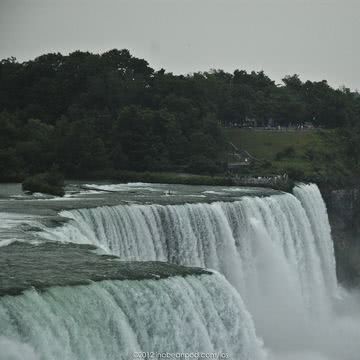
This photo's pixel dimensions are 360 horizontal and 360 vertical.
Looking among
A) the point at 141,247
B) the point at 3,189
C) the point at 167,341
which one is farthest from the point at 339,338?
the point at 167,341

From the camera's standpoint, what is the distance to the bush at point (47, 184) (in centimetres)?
4566

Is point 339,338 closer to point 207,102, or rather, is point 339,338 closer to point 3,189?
point 3,189

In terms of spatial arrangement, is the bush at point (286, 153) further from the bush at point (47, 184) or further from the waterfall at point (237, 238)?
the bush at point (47, 184)

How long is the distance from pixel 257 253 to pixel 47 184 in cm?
1099

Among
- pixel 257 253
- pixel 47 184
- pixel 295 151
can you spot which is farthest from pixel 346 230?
pixel 47 184

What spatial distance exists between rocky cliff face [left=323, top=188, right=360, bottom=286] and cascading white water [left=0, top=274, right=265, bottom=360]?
112ft

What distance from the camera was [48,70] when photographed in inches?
3334

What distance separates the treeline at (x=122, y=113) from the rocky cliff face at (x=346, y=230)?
10.0m

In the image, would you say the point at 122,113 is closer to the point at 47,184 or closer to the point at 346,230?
the point at 346,230

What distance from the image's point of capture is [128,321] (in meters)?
22.5

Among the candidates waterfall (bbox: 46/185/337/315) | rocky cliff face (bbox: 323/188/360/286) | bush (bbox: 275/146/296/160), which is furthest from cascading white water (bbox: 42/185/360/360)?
bush (bbox: 275/146/296/160)

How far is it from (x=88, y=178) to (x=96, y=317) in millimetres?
41615

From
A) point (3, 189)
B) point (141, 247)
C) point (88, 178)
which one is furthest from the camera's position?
point (88, 178)

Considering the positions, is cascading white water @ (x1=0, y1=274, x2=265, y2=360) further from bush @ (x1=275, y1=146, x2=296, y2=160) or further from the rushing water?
bush @ (x1=275, y1=146, x2=296, y2=160)
